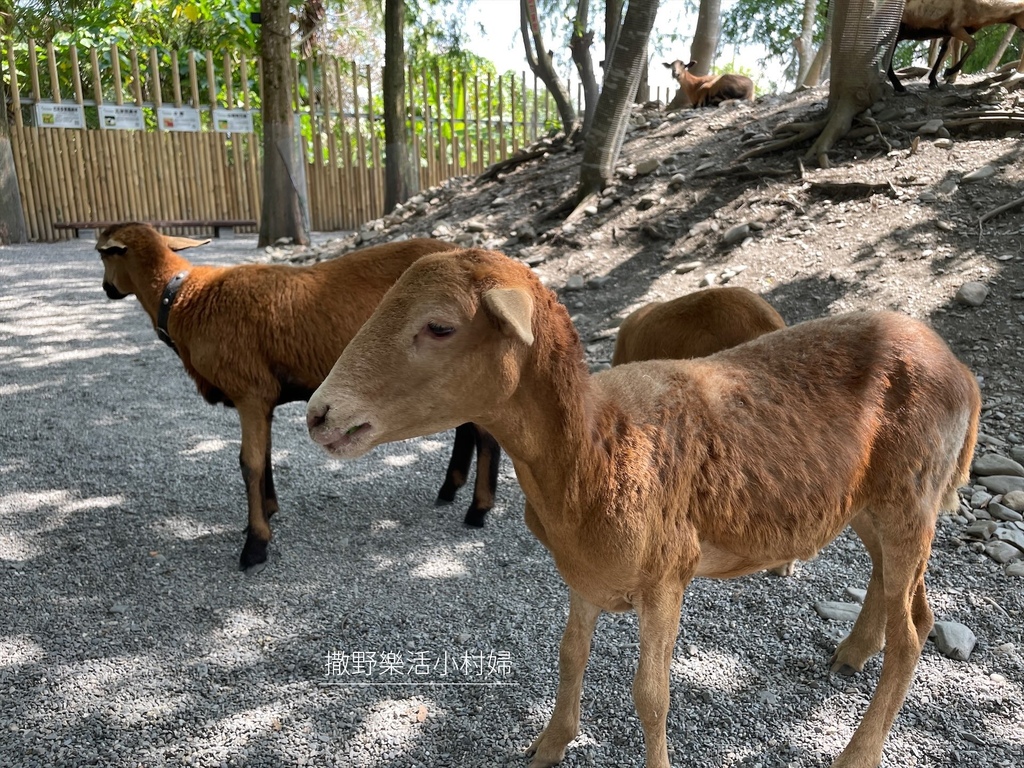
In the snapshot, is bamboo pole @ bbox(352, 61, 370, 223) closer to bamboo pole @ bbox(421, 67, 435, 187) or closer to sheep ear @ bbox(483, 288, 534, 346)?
bamboo pole @ bbox(421, 67, 435, 187)

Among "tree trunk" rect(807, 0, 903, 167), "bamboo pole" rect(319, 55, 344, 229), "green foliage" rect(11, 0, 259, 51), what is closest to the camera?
"tree trunk" rect(807, 0, 903, 167)

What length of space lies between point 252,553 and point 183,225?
13.6 m

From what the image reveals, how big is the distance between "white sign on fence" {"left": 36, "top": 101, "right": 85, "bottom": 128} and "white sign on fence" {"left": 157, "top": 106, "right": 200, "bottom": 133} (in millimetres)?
1417

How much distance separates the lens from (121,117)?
15.1 meters

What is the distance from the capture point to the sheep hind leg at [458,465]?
4.62m

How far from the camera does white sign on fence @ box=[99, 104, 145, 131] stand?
48.9 feet

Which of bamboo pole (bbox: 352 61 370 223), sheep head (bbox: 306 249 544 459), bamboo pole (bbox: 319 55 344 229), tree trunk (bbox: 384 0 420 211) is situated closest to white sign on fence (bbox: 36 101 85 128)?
bamboo pole (bbox: 319 55 344 229)

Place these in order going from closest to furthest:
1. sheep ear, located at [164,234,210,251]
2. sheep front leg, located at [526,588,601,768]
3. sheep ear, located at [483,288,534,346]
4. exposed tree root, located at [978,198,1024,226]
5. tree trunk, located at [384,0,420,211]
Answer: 1. sheep ear, located at [483,288,534,346]
2. sheep front leg, located at [526,588,601,768]
3. sheep ear, located at [164,234,210,251]
4. exposed tree root, located at [978,198,1024,226]
5. tree trunk, located at [384,0,420,211]

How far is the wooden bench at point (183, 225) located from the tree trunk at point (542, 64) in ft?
24.2

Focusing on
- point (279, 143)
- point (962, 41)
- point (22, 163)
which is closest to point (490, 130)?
point (279, 143)

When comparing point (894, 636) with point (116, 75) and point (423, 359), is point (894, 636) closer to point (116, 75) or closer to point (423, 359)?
point (423, 359)

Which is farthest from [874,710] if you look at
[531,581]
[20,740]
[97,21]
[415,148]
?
[97,21]

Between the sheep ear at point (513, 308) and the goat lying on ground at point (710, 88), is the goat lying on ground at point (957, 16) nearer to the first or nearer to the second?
the goat lying on ground at point (710, 88)

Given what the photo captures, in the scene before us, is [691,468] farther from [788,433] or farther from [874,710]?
[874,710]
